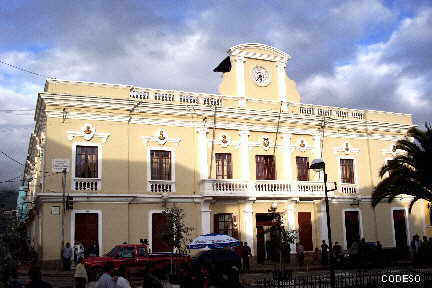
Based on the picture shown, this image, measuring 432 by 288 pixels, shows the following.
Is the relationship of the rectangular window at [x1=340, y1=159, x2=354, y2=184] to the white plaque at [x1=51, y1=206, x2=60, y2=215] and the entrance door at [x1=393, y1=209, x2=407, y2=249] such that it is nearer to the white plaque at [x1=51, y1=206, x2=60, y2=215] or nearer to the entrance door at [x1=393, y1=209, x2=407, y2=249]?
the entrance door at [x1=393, y1=209, x2=407, y2=249]

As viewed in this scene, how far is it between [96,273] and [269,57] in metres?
17.7

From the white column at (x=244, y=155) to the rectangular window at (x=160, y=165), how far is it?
14.3 feet

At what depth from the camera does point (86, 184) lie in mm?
25281

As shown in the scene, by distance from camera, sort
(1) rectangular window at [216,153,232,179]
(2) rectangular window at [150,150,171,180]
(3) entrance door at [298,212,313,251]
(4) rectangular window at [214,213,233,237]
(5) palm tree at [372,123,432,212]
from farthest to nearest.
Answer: (3) entrance door at [298,212,313,251]
(1) rectangular window at [216,153,232,179]
(4) rectangular window at [214,213,233,237]
(2) rectangular window at [150,150,171,180]
(5) palm tree at [372,123,432,212]

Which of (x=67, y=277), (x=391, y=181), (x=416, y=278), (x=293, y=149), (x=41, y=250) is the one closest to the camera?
(x=416, y=278)

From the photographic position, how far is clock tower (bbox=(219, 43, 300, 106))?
30.2 meters

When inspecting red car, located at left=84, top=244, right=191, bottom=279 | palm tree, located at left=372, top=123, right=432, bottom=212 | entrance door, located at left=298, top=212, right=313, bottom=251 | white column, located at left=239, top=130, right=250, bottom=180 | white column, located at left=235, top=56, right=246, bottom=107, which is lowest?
red car, located at left=84, top=244, right=191, bottom=279

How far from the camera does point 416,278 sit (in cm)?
1716

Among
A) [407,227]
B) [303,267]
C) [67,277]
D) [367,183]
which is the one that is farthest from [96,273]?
[407,227]

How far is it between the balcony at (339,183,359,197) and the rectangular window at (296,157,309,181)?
2.60 m

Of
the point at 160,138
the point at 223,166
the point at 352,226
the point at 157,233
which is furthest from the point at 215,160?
the point at 352,226

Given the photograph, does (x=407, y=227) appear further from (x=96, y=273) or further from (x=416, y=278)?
(x=96, y=273)

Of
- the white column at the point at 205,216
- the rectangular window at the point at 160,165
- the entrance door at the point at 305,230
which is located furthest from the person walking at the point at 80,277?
the entrance door at the point at 305,230

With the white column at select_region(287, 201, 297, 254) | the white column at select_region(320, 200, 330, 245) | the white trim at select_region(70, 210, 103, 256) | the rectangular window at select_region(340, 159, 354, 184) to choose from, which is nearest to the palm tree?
the white column at select_region(287, 201, 297, 254)
